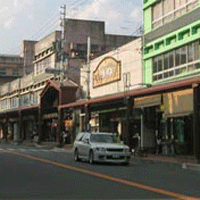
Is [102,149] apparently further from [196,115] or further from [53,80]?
[53,80]

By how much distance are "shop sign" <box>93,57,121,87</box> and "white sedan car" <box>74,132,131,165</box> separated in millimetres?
16819

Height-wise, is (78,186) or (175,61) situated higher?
(175,61)

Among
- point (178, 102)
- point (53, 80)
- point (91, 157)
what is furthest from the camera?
point (53, 80)

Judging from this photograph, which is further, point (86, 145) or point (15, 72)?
point (15, 72)

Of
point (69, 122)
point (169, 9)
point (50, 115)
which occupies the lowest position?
point (69, 122)

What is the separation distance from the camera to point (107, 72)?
44406mm

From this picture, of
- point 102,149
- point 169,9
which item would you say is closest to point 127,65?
point 169,9

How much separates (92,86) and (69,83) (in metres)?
7.43

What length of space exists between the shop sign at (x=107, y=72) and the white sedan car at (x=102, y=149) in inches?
662

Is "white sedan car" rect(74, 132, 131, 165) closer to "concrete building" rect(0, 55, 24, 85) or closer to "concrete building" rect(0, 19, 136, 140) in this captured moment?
"concrete building" rect(0, 19, 136, 140)

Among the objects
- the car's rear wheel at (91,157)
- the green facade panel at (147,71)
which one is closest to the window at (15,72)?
the green facade panel at (147,71)

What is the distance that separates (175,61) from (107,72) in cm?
1201

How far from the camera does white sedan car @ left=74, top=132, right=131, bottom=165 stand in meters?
23.5

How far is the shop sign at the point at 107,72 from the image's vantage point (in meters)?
42.2
